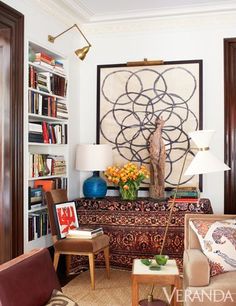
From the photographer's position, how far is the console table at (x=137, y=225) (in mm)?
4086

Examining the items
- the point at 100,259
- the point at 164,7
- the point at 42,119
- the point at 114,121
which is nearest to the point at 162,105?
the point at 114,121

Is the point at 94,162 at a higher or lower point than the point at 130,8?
lower

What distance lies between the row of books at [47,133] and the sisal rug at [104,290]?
1.45 metres

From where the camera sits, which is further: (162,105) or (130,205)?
(162,105)

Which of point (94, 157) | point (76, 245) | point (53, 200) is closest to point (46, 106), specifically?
point (94, 157)

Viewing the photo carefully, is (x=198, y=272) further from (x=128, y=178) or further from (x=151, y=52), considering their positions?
(x=151, y=52)

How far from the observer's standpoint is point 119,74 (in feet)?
16.2

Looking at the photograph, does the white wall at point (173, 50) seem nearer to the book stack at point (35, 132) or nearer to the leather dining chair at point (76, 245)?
the book stack at point (35, 132)

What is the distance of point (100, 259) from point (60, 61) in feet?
7.50

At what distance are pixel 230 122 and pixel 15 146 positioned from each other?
245cm

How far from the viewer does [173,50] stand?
189 inches

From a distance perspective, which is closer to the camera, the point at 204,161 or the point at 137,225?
the point at 204,161

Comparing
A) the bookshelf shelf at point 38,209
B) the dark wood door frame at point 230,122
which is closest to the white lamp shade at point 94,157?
the bookshelf shelf at point 38,209

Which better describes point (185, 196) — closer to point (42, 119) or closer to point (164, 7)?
point (42, 119)
